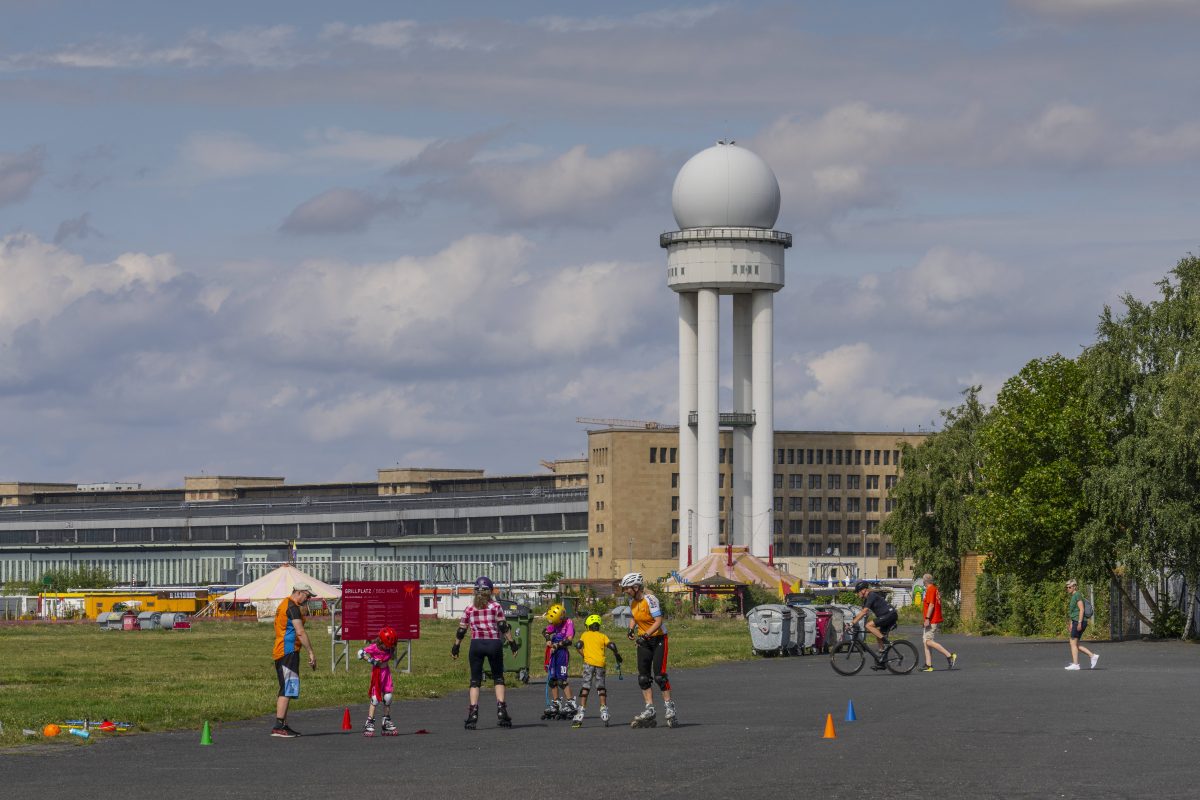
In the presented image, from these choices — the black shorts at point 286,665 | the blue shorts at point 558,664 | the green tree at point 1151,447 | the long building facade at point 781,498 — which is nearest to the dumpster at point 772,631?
the green tree at point 1151,447

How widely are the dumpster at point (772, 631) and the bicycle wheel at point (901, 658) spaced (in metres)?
10.7

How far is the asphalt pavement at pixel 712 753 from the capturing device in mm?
17812


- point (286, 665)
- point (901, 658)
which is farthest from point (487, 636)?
point (901, 658)

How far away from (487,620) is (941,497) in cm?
6425

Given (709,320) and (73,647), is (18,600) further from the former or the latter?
(73,647)

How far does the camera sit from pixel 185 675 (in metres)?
39.7

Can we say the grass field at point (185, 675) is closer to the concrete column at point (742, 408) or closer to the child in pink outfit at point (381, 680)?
the child in pink outfit at point (381, 680)

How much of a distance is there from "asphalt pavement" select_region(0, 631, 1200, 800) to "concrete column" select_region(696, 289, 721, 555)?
10059 centimetres

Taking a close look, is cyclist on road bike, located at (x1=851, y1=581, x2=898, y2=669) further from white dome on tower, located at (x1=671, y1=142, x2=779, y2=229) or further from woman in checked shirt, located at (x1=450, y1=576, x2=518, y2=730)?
white dome on tower, located at (x1=671, y1=142, x2=779, y2=229)

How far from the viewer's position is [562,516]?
17050 cm

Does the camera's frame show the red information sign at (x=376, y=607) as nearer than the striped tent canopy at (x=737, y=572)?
Yes

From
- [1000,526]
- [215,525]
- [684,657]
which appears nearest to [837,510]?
[215,525]

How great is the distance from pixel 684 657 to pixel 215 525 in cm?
14738

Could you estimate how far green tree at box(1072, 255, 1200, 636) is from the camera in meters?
52.7
